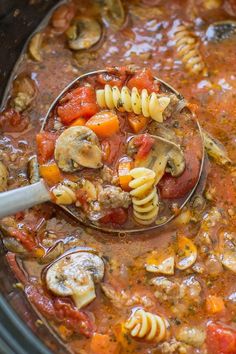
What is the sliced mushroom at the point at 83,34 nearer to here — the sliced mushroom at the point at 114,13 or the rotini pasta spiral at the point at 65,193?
the sliced mushroom at the point at 114,13

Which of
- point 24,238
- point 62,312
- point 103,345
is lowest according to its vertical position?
point 103,345

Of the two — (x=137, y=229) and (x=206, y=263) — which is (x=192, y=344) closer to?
A: (x=206, y=263)

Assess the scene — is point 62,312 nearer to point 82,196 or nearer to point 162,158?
point 82,196

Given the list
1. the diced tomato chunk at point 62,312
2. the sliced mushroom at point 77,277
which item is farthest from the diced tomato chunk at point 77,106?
the diced tomato chunk at point 62,312

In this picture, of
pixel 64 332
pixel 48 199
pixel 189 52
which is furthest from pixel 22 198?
pixel 189 52

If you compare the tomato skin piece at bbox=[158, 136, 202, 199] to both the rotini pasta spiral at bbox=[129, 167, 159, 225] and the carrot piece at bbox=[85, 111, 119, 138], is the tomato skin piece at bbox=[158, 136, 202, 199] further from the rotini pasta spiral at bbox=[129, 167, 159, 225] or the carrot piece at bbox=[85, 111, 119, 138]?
the carrot piece at bbox=[85, 111, 119, 138]

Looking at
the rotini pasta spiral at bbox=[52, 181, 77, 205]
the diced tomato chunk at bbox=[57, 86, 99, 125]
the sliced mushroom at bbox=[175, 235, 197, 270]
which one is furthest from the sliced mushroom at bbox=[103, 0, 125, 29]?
the sliced mushroom at bbox=[175, 235, 197, 270]

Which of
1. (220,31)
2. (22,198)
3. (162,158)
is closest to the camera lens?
(22,198)
